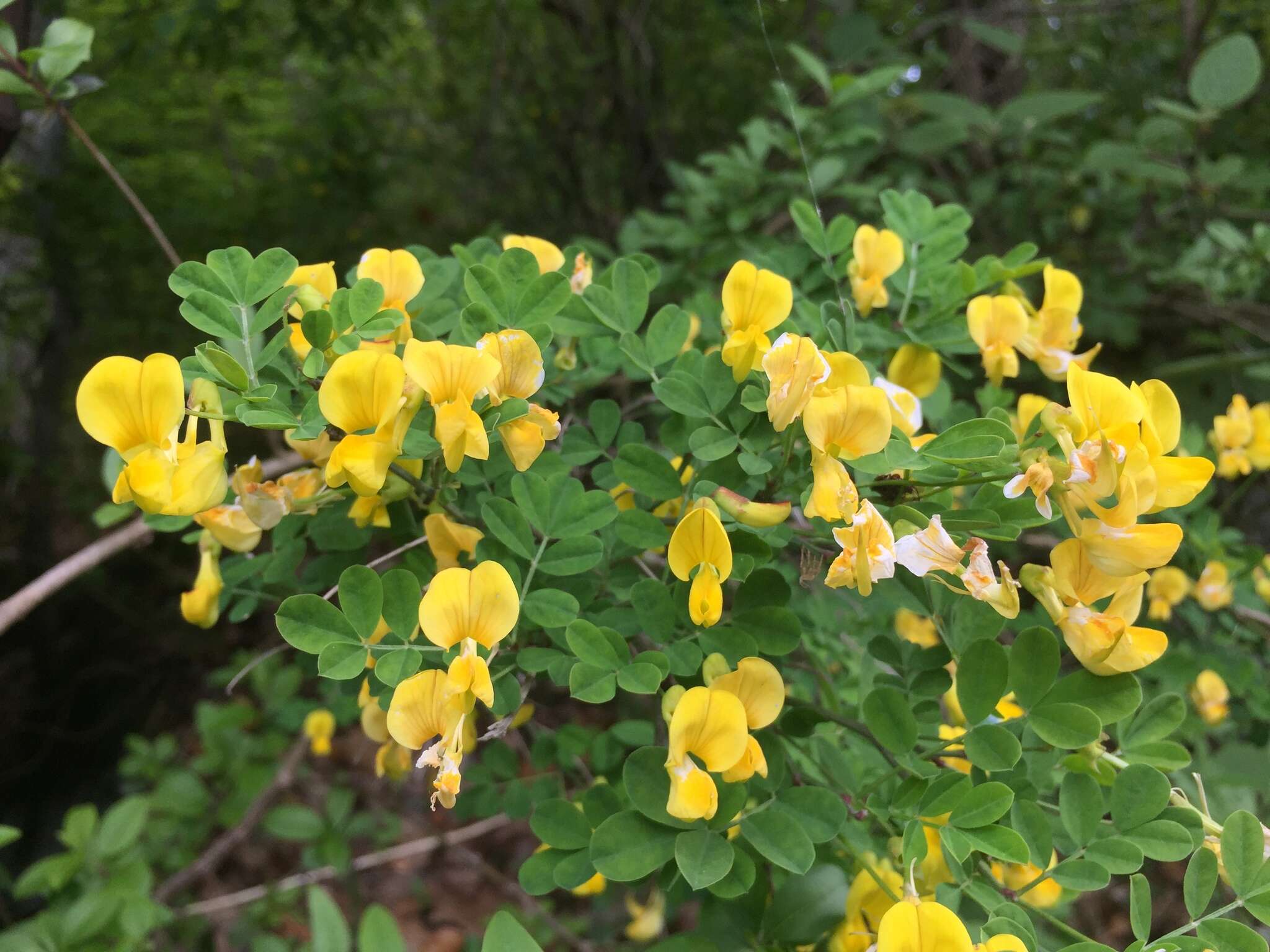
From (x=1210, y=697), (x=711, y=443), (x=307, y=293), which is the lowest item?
(x=1210, y=697)

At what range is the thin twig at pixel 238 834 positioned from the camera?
1506mm

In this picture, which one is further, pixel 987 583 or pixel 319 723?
pixel 319 723

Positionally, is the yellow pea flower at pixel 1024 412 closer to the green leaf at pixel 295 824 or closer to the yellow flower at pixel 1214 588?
the yellow flower at pixel 1214 588

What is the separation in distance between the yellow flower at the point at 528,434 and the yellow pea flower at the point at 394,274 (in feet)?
0.49

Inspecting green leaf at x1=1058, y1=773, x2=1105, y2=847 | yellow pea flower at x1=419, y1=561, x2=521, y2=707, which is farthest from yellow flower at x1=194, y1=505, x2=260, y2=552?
green leaf at x1=1058, y1=773, x2=1105, y2=847

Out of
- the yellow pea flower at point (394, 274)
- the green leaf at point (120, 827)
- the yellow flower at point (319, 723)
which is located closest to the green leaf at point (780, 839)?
the yellow pea flower at point (394, 274)

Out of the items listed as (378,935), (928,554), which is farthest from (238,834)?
(928,554)

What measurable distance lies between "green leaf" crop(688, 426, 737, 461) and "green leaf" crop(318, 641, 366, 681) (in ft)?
0.89

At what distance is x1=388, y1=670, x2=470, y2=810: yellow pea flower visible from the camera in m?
0.51

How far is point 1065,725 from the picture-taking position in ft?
1.82

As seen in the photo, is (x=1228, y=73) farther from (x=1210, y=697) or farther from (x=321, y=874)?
(x=321, y=874)

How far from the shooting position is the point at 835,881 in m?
0.66

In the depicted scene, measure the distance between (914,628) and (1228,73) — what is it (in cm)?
114

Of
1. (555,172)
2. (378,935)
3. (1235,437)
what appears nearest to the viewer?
(378,935)
